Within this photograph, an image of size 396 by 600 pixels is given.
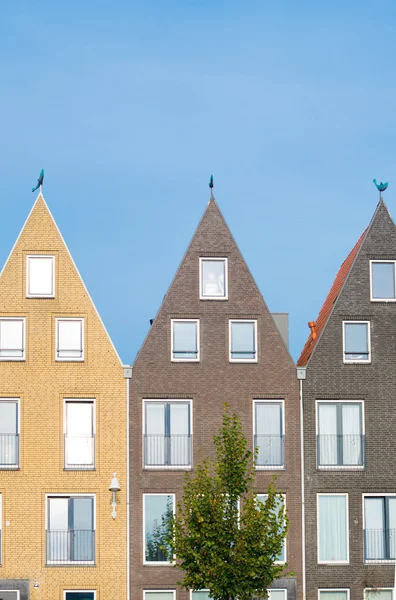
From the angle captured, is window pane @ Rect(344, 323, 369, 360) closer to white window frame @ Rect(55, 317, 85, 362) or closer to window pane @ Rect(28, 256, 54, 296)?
white window frame @ Rect(55, 317, 85, 362)

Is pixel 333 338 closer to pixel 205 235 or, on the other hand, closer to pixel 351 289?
pixel 351 289

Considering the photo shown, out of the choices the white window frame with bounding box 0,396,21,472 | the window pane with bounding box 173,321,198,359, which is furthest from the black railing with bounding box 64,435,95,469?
the window pane with bounding box 173,321,198,359

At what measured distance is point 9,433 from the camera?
5150 centimetres

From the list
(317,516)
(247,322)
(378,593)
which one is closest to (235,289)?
(247,322)

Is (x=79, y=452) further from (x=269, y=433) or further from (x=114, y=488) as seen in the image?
(x=269, y=433)

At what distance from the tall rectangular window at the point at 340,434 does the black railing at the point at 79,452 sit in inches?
318

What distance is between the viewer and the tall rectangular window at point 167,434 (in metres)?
51.7

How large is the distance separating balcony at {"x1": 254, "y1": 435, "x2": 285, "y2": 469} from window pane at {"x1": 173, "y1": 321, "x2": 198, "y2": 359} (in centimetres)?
383

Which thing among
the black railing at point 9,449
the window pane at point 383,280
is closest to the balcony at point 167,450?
the black railing at point 9,449

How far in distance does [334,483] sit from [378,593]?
162 inches

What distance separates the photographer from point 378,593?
51.3 metres

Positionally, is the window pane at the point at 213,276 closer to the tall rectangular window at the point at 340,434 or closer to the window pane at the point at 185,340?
the window pane at the point at 185,340

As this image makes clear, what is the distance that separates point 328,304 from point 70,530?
14.2m

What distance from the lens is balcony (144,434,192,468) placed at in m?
51.6
